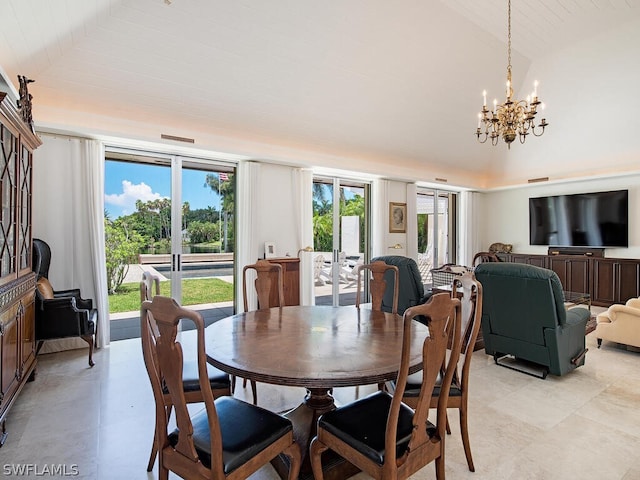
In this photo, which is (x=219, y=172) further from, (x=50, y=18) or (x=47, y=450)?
(x=47, y=450)

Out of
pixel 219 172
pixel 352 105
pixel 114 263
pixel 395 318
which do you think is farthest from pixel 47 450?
pixel 352 105

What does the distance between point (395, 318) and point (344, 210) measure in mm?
4177

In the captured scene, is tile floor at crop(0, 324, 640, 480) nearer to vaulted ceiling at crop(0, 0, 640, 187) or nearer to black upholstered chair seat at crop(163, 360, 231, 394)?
black upholstered chair seat at crop(163, 360, 231, 394)

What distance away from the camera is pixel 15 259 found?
260 centimetres

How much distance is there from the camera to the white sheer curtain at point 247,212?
5.08 meters

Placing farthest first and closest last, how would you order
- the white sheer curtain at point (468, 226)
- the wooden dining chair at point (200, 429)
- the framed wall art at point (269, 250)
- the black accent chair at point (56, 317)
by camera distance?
the white sheer curtain at point (468, 226)
the framed wall art at point (269, 250)
the black accent chair at point (56, 317)
the wooden dining chair at point (200, 429)

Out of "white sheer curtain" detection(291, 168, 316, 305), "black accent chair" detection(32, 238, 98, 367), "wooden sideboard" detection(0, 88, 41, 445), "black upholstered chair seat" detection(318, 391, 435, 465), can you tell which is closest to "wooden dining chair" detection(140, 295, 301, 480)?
"black upholstered chair seat" detection(318, 391, 435, 465)

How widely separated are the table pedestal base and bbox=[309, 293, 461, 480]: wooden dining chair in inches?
11.4

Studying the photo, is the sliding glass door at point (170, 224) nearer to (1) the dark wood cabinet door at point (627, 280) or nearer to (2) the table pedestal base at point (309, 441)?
(2) the table pedestal base at point (309, 441)

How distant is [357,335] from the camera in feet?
6.70

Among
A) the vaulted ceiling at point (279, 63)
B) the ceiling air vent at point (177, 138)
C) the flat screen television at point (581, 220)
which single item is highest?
the vaulted ceiling at point (279, 63)

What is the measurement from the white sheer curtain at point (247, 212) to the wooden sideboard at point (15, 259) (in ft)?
7.97

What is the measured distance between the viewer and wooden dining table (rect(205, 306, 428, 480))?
4.93ft

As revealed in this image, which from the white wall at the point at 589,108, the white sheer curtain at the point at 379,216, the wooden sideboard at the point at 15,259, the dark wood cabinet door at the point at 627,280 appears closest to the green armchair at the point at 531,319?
the white sheer curtain at the point at 379,216
